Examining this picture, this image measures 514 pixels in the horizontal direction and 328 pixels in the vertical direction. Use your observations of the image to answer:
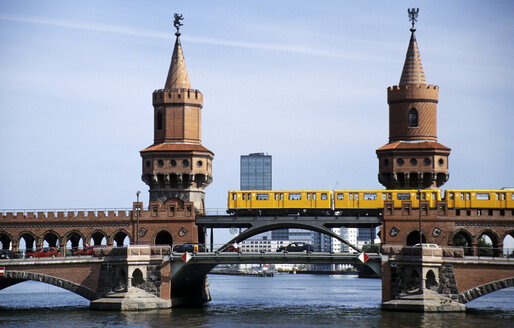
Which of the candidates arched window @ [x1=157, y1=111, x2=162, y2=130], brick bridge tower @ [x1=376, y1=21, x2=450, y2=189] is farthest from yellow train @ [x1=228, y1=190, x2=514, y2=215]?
arched window @ [x1=157, y1=111, x2=162, y2=130]

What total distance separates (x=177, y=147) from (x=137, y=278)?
70.1 feet

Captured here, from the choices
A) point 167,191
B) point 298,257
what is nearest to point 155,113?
point 167,191

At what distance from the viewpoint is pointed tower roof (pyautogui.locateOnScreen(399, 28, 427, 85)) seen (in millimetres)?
102000

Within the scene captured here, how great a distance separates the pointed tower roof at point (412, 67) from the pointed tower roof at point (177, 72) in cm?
2657

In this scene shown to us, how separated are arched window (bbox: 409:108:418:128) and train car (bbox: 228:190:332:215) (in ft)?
48.6

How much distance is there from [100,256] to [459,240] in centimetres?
7636

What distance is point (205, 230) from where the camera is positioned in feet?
324

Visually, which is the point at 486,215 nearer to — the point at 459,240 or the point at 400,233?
the point at 400,233

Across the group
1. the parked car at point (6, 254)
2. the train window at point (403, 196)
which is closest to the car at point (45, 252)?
the parked car at point (6, 254)

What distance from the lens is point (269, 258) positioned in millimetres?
83875

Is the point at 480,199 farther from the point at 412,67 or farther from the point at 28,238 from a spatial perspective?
the point at 28,238

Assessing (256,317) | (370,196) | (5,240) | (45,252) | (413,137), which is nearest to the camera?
(256,317)

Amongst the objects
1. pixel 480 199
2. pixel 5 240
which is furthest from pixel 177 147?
pixel 480 199

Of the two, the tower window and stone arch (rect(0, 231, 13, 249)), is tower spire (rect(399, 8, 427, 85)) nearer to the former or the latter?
the tower window
